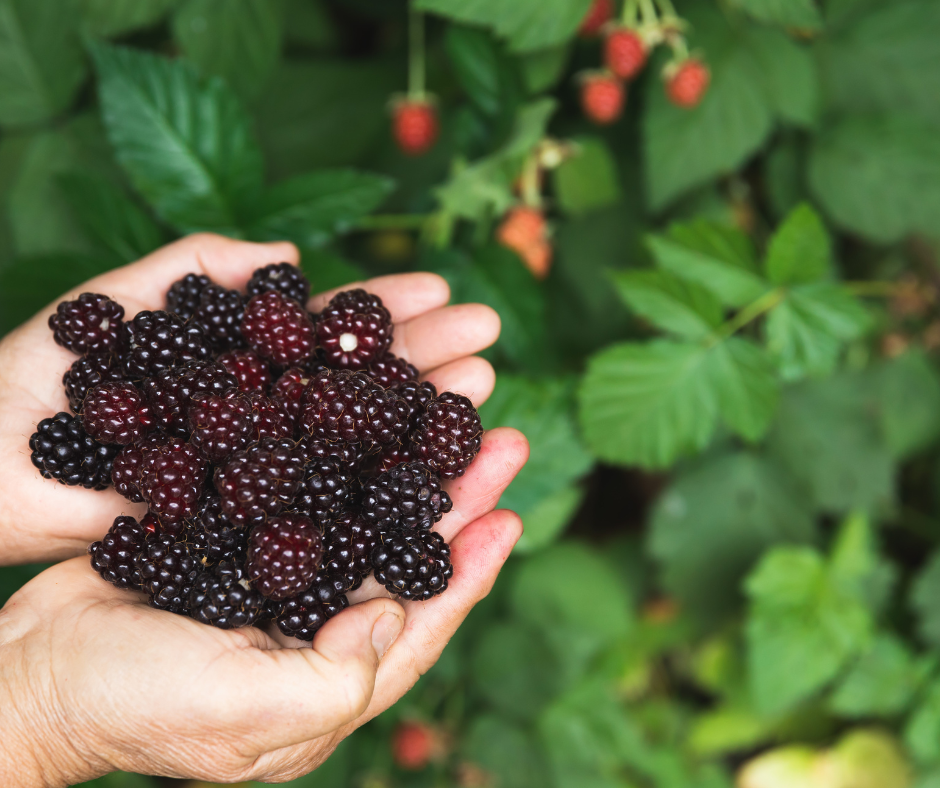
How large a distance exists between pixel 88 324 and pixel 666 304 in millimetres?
1393

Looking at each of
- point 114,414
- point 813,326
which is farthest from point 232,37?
point 813,326

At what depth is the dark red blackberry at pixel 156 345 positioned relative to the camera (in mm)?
1489

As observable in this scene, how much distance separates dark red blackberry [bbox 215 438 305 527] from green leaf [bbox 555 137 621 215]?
1.25m

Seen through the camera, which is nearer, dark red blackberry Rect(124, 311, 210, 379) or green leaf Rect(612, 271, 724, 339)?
dark red blackberry Rect(124, 311, 210, 379)

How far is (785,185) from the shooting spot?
90.6 inches

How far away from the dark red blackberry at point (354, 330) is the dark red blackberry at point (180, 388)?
23 centimetres

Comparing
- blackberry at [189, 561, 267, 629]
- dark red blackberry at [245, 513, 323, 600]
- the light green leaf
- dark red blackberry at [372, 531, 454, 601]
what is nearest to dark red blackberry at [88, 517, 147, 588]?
blackberry at [189, 561, 267, 629]

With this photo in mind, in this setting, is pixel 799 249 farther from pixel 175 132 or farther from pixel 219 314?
pixel 175 132

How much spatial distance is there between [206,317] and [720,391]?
4.33 feet

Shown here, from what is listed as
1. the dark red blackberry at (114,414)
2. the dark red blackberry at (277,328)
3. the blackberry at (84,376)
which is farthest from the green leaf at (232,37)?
the dark red blackberry at (114,414)

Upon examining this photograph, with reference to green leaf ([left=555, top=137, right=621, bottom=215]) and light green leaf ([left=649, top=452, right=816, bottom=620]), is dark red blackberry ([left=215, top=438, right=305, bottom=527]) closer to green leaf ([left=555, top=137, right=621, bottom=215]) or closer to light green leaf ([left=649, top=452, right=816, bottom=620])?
green leaf ([left=555, top=137, right=621, bottom=215])

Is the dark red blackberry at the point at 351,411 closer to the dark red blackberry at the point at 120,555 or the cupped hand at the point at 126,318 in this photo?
the cupped hand at the point at 126,318

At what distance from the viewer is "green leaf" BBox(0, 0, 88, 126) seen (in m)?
1.88

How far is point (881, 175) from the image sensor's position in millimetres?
2090
